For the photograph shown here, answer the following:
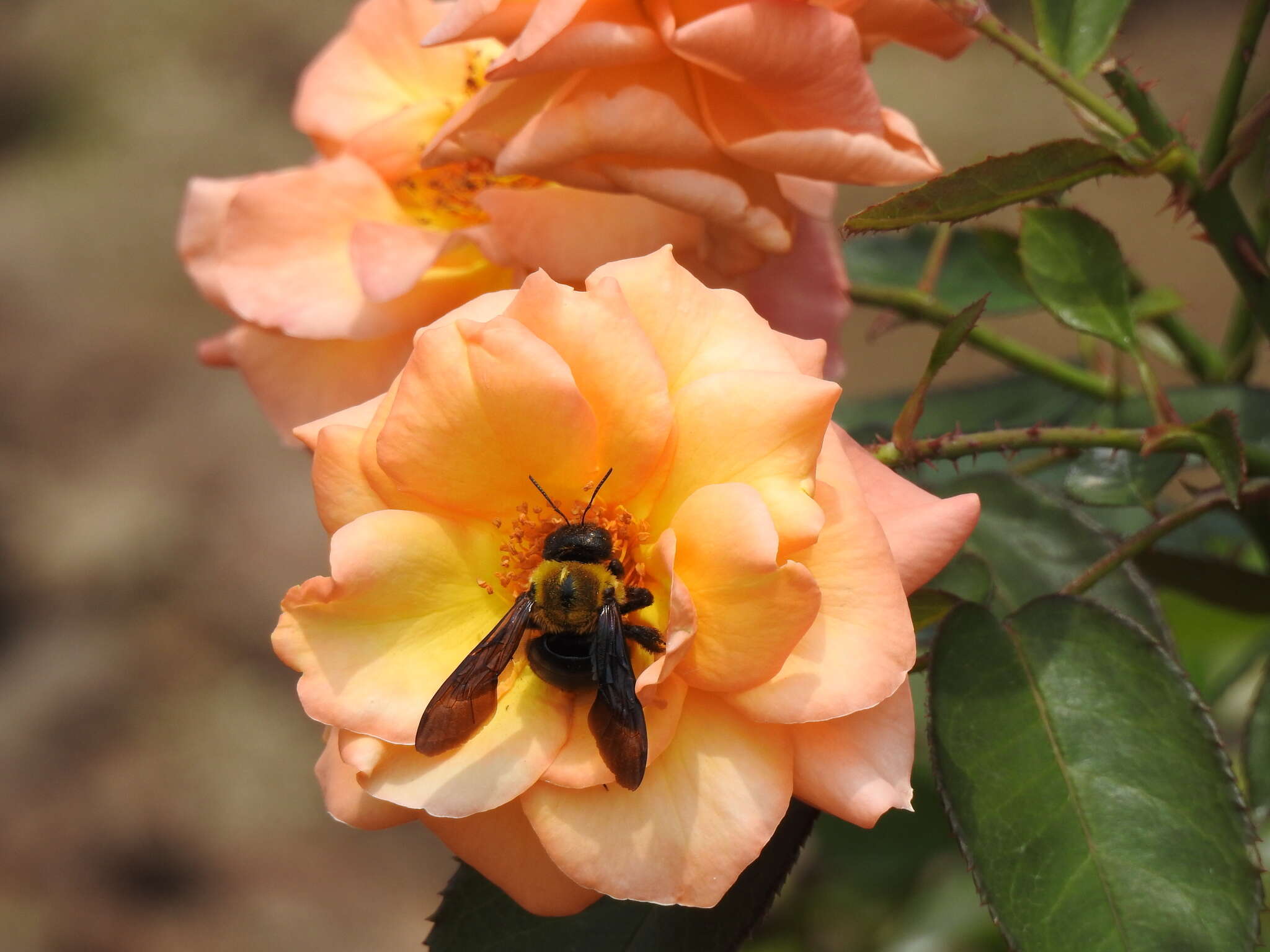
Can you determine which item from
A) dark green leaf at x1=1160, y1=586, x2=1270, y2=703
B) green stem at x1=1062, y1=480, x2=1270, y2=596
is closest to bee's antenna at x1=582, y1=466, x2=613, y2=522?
green stem at x1=1062, y1=480, x2=1270, y2=596

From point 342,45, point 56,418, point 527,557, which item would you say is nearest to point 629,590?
point 527,557

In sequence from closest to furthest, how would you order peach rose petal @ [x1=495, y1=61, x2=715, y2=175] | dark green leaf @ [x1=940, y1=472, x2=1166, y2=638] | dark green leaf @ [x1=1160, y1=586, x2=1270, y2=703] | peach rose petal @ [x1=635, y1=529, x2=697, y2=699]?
peach rose petal @ [x1=635, y1=529, x2=697, y2=699] < peach rose petal @ [x1=495, y1=61, x2=715, y2=175] < dark green leaf @ [x1=940, y1=472, x2=1166, y2=638] < dark green leaf @ [x1=1160, y1=586, x2=1270, y2=703]

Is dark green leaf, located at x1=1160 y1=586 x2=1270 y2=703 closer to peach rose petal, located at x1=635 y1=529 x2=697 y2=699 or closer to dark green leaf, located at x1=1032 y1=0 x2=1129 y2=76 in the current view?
dark green leaf, located at x1=1032 y1=0 x2=1129 y2=76

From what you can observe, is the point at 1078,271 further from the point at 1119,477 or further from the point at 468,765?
the point at 468,765

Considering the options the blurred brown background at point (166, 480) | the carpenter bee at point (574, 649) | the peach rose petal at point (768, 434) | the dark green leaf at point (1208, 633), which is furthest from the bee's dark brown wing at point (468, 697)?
the blurred brown background at point (166, 480)

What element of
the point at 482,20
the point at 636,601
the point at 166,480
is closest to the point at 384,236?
the point at 482,20

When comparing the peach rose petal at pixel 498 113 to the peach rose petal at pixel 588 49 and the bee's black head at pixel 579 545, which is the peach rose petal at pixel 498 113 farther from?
the bee's black head at pixel 579 545

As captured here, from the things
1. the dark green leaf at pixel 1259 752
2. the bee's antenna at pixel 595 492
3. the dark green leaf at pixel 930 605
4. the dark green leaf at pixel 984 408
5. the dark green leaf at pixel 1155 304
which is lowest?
the dark green leaf at pixel 1259 752
